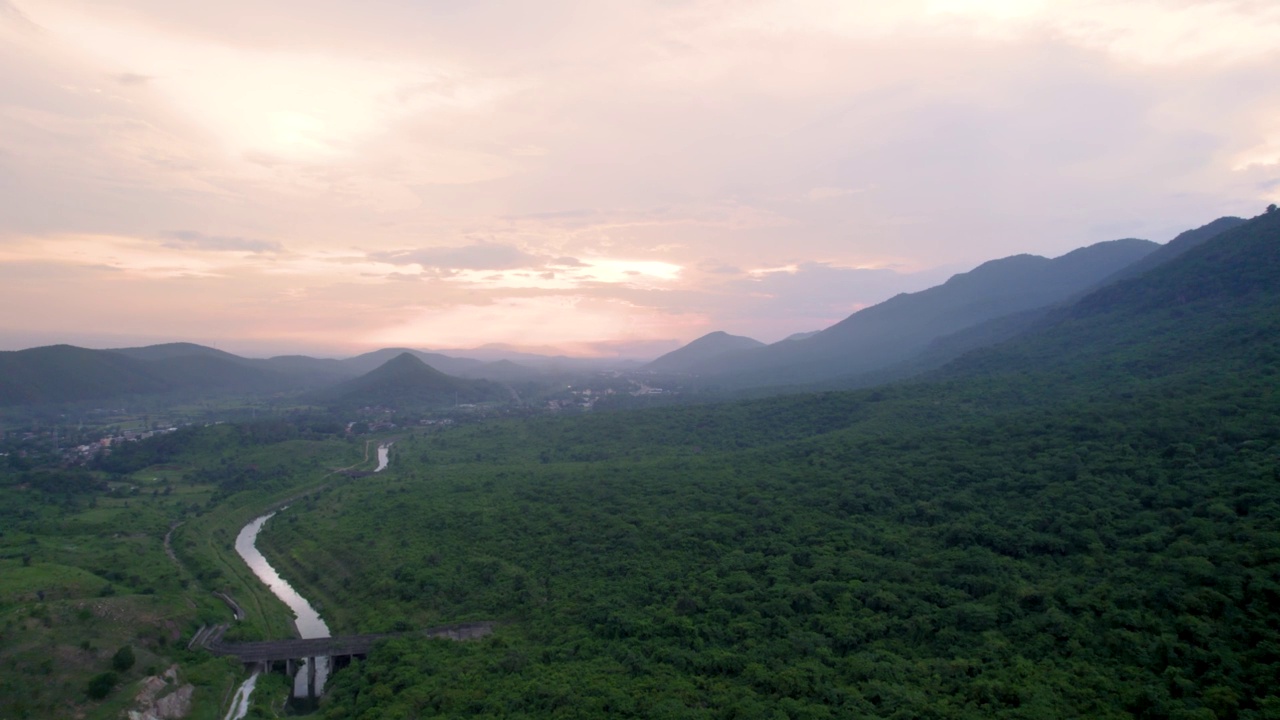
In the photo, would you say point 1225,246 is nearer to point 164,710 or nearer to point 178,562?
point 164,710

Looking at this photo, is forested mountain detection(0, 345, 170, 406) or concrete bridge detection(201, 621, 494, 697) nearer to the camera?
concrete bridge detection(201, 621, 494, 697)

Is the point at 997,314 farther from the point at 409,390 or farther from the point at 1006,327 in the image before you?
the point at 409,390

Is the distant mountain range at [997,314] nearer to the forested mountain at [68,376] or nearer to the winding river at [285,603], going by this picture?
the winding river at [285,603]

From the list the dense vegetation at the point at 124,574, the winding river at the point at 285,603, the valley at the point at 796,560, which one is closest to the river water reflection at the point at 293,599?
the winding river at the point at 285,603

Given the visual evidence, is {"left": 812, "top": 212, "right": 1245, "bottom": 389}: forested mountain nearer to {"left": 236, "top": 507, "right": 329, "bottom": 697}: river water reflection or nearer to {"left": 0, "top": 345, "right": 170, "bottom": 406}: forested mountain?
{"left": 236, "top": 507, "right": 329, "bottom": 697}: river water reflection

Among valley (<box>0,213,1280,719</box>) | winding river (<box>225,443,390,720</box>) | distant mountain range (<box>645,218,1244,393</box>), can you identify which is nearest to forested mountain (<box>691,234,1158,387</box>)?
distant mountain range (<box>645,218,1244,393</box>)

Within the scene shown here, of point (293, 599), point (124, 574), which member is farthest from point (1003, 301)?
point (124, 574)

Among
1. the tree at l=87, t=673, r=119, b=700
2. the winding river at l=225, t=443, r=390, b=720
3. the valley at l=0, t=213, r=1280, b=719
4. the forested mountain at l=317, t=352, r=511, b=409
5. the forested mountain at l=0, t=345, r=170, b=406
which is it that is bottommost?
the winding river at l=225, t=443, r=390, b=720

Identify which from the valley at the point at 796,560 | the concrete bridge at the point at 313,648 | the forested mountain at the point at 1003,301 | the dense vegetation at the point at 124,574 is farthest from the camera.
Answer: the forested mountain at the point at 1003,301
